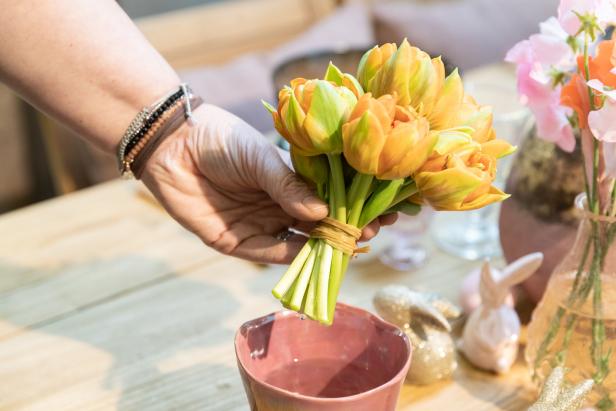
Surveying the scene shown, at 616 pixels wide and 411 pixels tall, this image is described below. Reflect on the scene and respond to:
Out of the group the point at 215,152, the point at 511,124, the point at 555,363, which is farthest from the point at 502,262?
the point at 215,152

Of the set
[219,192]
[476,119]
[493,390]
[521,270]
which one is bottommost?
[493,390]

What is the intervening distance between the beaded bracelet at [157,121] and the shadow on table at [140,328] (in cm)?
21

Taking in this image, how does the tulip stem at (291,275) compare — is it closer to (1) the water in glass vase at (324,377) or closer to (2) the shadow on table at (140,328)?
(1) the water in glass vase at (324,377)

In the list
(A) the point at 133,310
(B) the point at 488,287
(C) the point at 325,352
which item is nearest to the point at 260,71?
(A) the point at 133,310

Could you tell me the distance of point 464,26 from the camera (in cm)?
220

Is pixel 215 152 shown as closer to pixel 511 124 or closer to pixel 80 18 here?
pixel 80 18

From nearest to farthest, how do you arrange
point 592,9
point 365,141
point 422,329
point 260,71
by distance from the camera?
point 365,141 → point 592,9 → point 422,329 → point 260,71

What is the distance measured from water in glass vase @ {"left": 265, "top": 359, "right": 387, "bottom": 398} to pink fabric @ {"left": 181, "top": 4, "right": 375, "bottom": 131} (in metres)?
1.04

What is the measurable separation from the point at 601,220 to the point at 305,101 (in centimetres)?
32

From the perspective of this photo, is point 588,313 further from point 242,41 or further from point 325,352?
point 242,41

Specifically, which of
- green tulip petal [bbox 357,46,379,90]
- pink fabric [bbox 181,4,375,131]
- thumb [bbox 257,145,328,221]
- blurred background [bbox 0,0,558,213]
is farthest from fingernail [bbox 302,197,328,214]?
blurred background [bbox 0,0,558,213]

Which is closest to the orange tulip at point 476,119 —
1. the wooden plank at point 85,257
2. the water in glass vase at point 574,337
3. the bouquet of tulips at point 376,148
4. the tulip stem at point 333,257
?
the bouquet of tulips at point 376,148

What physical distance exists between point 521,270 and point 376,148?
13.2 inches

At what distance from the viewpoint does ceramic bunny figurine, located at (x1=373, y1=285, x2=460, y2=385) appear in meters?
0.81
